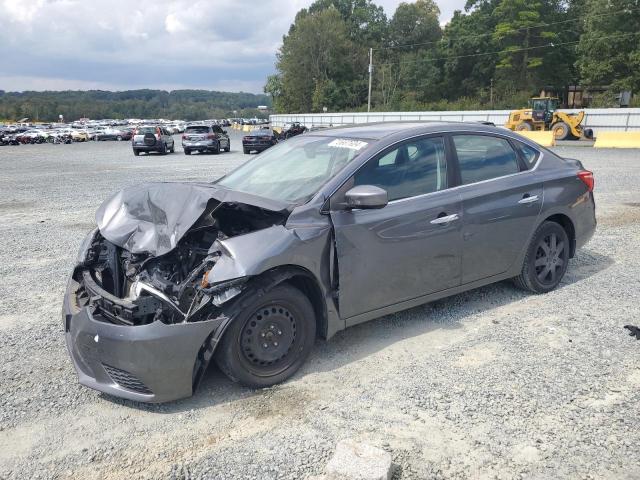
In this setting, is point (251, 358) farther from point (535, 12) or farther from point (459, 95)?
point (459, 95)

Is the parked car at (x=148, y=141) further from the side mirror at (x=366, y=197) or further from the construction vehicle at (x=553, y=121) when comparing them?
the side mirror at (x=366, y=197)

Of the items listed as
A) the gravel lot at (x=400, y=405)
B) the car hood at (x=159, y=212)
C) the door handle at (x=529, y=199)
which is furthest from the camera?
the door handle at (x=529, y=199)

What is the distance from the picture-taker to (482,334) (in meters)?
4.25

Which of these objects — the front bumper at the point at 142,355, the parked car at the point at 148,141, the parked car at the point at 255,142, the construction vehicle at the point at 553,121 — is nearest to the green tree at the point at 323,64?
the construction vehicle at the point at 553,121

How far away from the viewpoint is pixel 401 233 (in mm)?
3939

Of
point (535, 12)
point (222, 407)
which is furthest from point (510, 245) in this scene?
point (535, 12)

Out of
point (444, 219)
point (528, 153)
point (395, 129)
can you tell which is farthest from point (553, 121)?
point (444, 219)

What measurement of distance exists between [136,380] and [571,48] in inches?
2578

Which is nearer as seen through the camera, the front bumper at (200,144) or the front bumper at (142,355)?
the front bumper at (142,355)

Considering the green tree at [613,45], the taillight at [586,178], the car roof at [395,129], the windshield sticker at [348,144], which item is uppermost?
the green tree at [613,45]

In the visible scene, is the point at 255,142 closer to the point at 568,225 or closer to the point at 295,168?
the point at 568,225

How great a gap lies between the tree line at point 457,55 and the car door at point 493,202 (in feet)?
126

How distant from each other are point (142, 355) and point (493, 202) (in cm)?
305

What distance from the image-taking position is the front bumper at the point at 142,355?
3049 millimetres
